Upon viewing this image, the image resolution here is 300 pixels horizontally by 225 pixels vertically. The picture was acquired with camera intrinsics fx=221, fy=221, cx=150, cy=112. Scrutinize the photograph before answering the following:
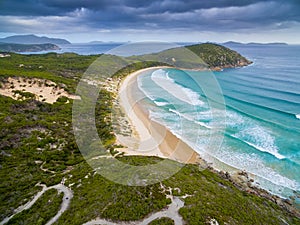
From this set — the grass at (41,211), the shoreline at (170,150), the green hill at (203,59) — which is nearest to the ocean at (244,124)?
the shoreline at (170,150)

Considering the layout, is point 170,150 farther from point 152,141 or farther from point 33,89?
point 33,89

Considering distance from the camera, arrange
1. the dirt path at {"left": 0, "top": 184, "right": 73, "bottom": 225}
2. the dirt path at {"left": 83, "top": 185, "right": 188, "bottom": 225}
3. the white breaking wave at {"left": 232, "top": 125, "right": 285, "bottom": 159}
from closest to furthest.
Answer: the dirt path at {"left": 83, "top": 185, "right": 188, "bottom": 225}
the dirt path at {"left": 0, "top": 184, "right": 73, "bottom": 225}
the white breaking wave at {"left": 232, "top": 125, "right": 285, "bottom": 159}

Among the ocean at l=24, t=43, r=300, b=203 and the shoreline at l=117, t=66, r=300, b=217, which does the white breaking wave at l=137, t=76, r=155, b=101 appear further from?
the shoreline at l=117, t=66, r=300, b=217

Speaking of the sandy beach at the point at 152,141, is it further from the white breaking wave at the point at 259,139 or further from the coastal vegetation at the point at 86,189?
the white breaking wave at the point at 259,139

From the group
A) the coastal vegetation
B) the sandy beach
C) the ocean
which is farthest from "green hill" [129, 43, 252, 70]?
the coastal vegetation

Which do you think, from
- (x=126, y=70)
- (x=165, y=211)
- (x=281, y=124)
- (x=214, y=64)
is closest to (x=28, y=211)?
(x=165, y=211)

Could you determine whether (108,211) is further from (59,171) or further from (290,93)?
(290,93)

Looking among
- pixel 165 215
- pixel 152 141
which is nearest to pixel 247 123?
pixel 152 141
